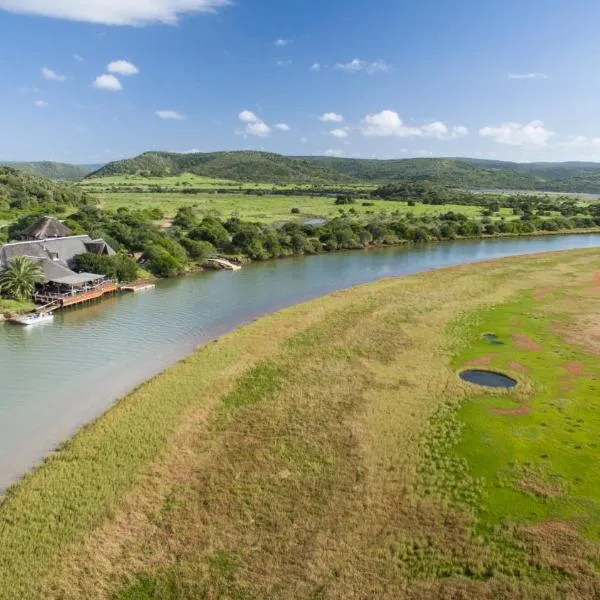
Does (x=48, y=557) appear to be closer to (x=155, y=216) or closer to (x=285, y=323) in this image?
(x=285, y=323)

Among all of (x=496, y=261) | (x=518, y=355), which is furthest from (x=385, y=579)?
(x=496, y=261)

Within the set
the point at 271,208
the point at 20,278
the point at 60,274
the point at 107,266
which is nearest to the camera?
the point at 20,278

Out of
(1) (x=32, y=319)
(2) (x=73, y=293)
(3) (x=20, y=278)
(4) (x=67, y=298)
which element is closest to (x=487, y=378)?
(1) (x=32, y=319)

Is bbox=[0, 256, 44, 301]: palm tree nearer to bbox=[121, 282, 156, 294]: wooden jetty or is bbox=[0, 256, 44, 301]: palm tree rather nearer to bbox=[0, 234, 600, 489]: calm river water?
bbox=[0, 234, 600, 489]: calm river water

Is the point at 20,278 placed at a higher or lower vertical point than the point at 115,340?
higher

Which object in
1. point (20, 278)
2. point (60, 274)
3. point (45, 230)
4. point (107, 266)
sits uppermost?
point (45, 230)

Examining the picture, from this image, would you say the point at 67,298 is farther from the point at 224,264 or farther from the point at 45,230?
the point at 224,264
